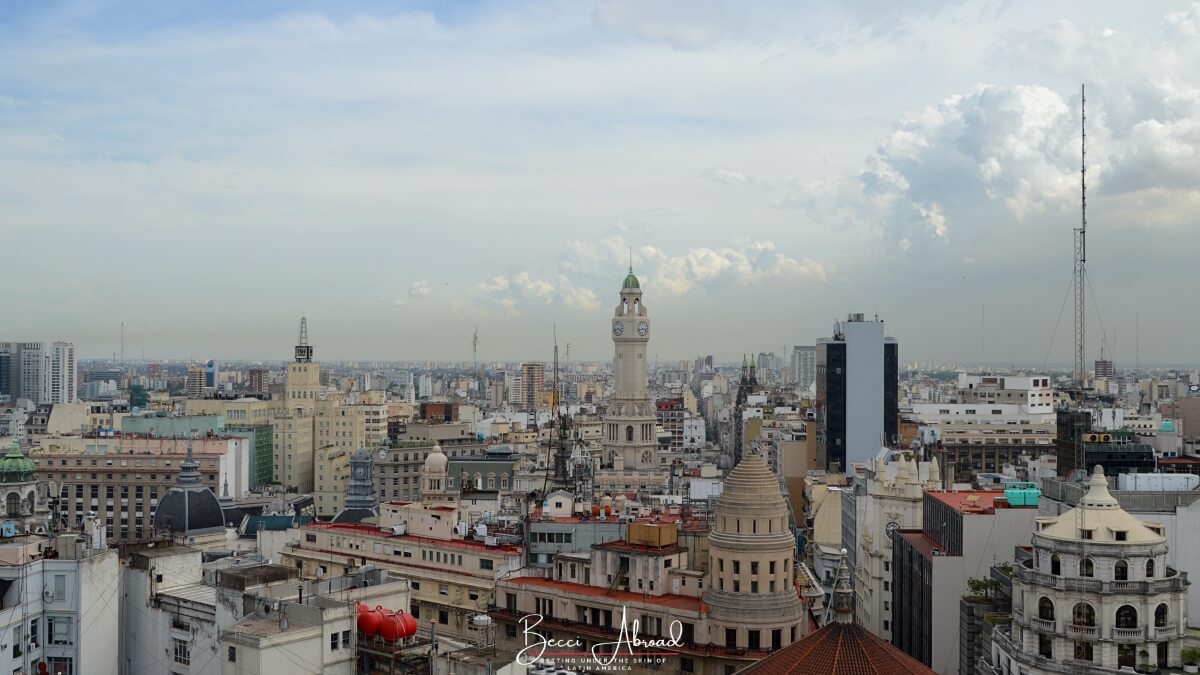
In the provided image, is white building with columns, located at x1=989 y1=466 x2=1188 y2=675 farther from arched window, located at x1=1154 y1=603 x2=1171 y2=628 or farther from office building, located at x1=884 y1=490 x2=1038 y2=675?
office building, located at x1=884 y1=490 x2=1038 y2=675

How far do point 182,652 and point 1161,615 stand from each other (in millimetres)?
33510

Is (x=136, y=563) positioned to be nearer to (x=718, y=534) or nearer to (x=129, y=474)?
(x=718, y=534)

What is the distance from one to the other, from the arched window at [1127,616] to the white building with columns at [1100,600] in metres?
0.03

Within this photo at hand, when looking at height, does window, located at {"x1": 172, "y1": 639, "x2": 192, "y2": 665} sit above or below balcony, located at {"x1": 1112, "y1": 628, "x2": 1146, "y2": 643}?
below

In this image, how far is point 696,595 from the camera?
175 feet

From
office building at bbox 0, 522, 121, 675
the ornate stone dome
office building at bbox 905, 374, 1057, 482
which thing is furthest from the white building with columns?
office building at bbox 905, 374, 1057, 482

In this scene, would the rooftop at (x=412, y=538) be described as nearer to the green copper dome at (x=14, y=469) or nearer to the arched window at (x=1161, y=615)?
the green copper dome at (x=14, y=469)

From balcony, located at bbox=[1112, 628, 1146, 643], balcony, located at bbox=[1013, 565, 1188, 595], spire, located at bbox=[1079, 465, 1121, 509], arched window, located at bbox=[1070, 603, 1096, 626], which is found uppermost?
spire, located at bbox=[1079, 465, 1121, 509]

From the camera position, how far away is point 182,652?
144 feet

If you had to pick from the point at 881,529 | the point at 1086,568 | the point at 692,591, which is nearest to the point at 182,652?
the point at 692,591

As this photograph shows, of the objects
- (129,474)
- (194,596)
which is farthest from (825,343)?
(194,596)

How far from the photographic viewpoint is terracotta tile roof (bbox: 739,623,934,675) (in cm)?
3656

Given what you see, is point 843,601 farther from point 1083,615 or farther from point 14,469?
point 14,469

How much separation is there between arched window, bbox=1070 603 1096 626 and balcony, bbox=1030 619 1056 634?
671 millimetres
